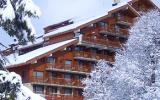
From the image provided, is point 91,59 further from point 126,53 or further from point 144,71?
point 144,71

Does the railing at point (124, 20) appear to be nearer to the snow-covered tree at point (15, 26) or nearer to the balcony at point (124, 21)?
the balcony at point (124, 21)

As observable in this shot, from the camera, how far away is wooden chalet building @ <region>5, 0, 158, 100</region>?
50438mm

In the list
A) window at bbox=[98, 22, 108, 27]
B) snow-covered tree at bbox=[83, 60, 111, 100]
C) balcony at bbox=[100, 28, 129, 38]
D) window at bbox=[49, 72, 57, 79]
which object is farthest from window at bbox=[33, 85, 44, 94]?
window at bbox=[98, 22, 108, 27]

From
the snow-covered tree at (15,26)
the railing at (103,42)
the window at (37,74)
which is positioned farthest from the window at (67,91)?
the snow-covered tree at (15,26)

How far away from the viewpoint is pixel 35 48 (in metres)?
59.9

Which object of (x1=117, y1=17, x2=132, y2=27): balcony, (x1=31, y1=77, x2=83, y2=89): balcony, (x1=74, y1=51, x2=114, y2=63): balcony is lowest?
(x1=31, y1=77, x2=83, y2=89): balcony

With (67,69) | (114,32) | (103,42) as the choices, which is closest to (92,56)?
(103,42)

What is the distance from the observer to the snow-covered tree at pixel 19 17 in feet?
23.4

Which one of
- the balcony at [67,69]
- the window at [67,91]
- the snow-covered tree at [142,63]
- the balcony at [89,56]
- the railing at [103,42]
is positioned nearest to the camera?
the snow-covered tree at [142,63]

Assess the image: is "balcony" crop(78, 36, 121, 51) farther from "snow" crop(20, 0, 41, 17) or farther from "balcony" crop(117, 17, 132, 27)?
"snow" crop(20, 0, 41, 17)

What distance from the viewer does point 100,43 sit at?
5459cm

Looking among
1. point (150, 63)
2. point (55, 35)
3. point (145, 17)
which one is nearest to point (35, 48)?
point (55, 35)

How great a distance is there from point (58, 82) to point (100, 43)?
7065 mm

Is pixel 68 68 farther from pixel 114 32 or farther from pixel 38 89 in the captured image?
pixel 114 32
